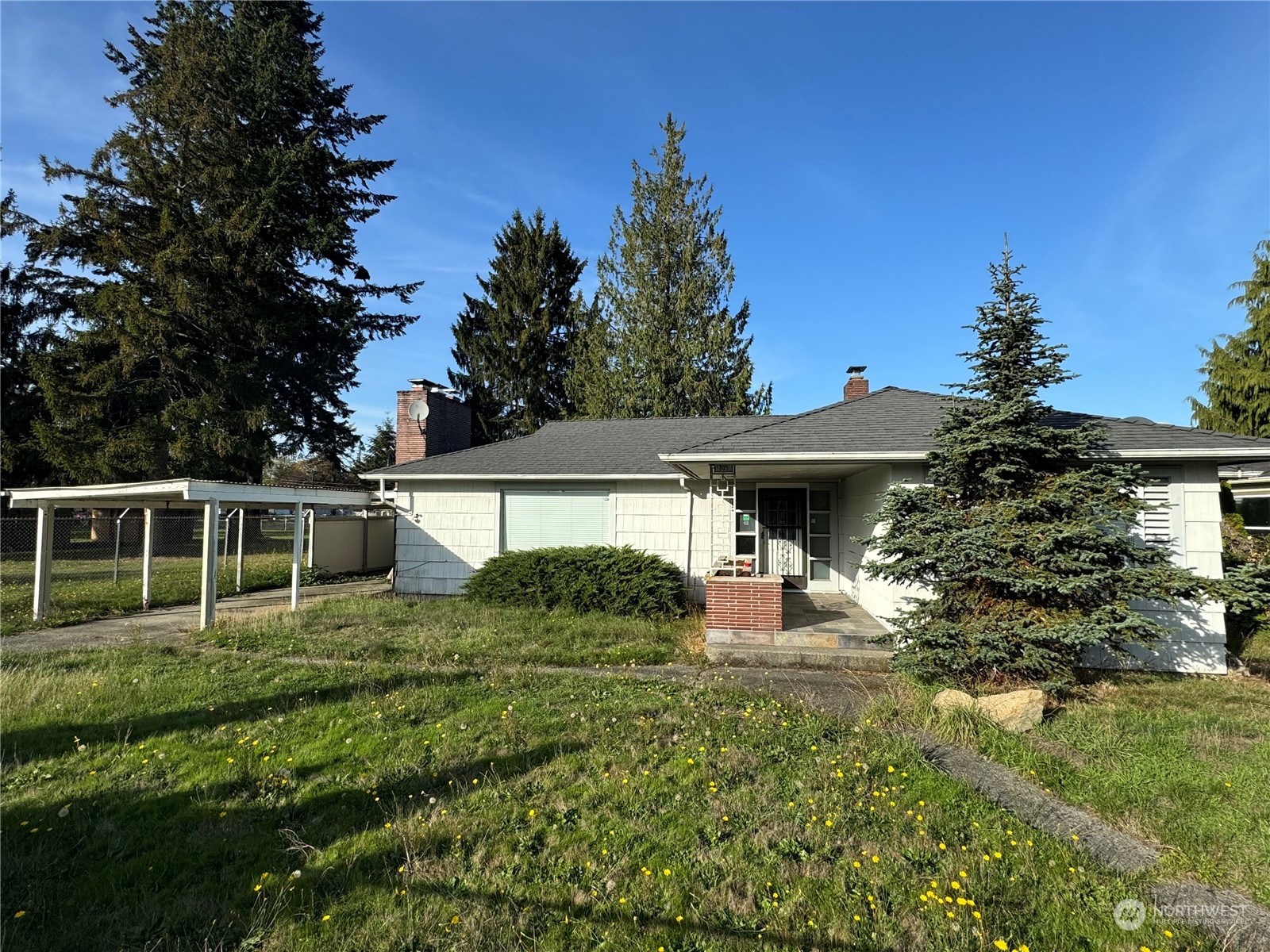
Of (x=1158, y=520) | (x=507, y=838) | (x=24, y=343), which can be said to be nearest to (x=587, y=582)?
(x=507, y=838)

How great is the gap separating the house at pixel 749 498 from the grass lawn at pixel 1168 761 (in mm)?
1734

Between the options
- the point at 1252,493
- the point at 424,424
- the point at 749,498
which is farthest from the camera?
the point at 424,424

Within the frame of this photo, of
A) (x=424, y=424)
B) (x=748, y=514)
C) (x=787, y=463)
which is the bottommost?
(x=748, y=514)

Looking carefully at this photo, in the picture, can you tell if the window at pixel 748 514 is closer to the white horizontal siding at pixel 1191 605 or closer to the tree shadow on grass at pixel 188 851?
the white horizontal siding at pixel 1191 605

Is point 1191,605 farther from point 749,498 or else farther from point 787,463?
point 749,498

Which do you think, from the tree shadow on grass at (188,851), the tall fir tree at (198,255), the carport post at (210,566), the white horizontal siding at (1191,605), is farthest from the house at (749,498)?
the tall fir tree at (198,255)

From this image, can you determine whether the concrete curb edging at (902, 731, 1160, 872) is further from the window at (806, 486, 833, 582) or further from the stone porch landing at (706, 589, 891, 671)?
the window at (806, 486, 833, 582)

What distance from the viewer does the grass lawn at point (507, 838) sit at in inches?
98.5

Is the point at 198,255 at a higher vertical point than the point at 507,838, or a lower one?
higher

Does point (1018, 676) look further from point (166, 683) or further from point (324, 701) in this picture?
point (166, 683)

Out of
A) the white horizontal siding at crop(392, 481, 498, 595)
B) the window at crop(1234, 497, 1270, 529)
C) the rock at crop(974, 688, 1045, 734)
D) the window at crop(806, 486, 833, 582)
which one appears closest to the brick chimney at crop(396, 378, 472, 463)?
the white horizontal siding at crop(392, 481, 498, 595)

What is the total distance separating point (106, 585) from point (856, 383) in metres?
18.1

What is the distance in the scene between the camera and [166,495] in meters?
9.16

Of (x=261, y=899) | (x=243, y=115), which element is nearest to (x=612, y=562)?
(x=261, y=899)
